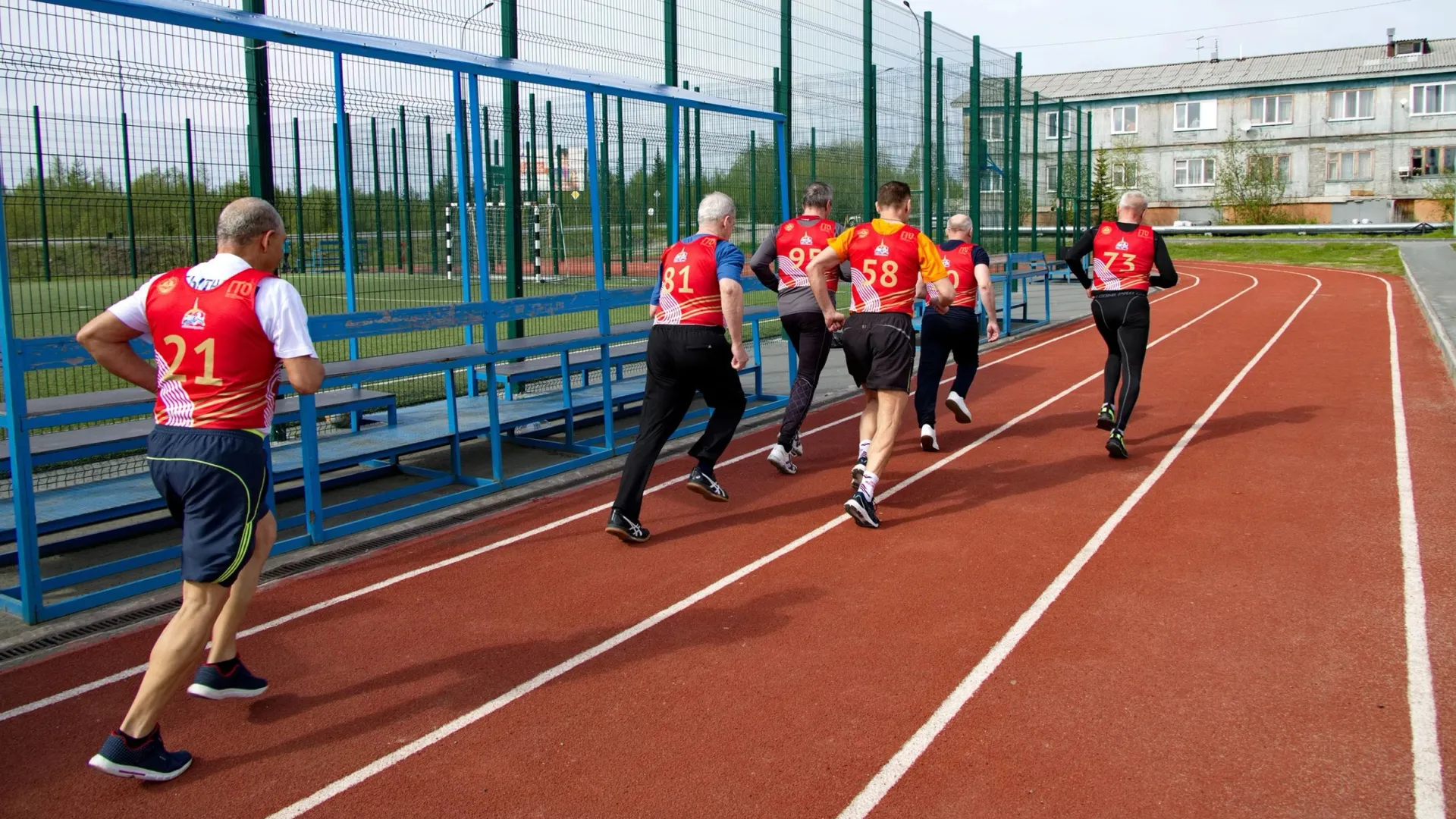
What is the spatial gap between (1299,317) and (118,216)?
61.3ft

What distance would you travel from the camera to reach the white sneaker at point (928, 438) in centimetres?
891

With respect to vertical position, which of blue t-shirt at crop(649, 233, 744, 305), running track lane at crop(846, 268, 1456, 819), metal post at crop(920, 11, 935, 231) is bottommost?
running track lane at crop(846, 268, 1456, 819)

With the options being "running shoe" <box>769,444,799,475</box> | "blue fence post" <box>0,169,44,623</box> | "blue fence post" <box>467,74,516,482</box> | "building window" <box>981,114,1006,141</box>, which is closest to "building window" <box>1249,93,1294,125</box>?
"building window" <box>981,114,1006,141</box>

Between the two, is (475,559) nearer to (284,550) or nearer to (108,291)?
(284,550)

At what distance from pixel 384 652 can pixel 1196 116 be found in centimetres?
6379

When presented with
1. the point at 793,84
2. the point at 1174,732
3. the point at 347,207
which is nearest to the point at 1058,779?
the point at 1174,732

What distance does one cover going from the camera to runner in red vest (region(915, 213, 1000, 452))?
9.07 metres

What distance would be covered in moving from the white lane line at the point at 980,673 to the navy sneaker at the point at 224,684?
Result: 2.40 m

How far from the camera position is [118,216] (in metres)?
7.73

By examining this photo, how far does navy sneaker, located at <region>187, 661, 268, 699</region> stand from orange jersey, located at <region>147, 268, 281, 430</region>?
1.07 metres

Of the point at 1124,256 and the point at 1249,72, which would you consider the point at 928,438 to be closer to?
the point at 1124,256

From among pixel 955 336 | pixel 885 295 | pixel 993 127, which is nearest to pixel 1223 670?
pixel 885 295

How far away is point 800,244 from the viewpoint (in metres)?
8.30

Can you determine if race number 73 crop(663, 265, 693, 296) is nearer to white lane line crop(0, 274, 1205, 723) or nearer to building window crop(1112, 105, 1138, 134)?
white lane line crop(0, 274, 1205, 723)
